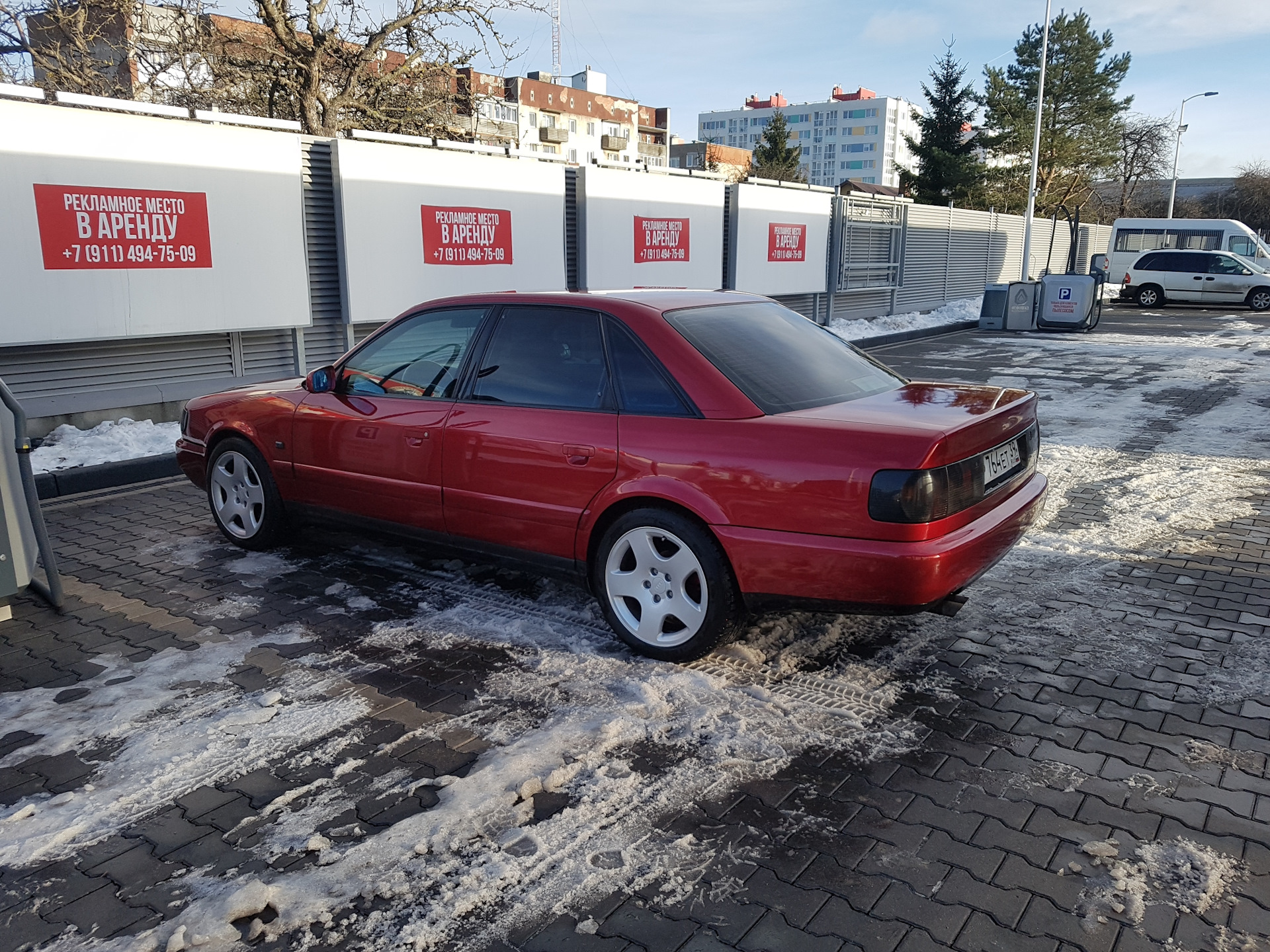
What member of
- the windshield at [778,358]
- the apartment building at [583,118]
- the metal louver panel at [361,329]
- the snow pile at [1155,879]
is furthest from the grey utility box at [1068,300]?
the apartment building at [583,118]

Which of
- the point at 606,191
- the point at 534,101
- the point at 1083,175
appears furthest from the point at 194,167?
the point at 534,101

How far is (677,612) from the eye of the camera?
4086 mm

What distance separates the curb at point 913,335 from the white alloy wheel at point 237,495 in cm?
1313

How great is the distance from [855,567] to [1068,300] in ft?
66.5

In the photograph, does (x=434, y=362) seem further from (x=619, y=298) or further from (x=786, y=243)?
(x=786, y=243)

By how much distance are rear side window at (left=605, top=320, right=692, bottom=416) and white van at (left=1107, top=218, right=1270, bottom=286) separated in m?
30.9

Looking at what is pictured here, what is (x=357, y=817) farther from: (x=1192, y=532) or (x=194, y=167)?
(x=194, y=167)

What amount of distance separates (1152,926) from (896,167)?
43.7 metres

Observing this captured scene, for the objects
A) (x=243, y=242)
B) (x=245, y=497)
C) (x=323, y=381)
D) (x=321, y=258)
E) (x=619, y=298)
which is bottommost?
(x=245, y=497)

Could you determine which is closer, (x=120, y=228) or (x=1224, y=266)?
(x=120, y=228)

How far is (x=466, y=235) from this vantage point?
11.4m

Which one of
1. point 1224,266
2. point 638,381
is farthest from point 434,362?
point 1224,266

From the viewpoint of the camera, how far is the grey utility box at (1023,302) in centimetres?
2175

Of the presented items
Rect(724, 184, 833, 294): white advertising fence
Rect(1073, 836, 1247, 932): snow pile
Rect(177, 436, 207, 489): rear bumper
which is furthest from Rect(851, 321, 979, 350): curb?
Rect(1073, 836, 1247, 932): snow pile
